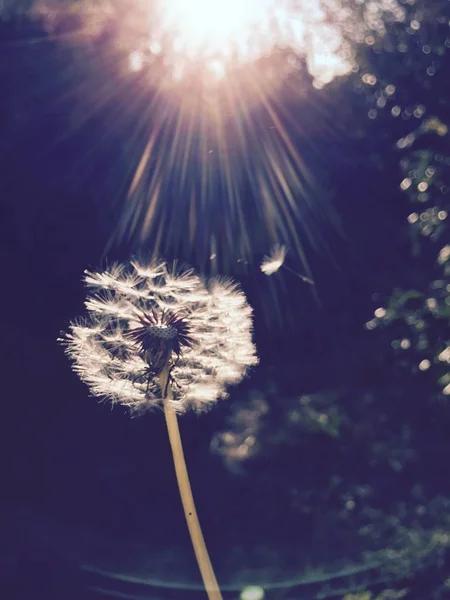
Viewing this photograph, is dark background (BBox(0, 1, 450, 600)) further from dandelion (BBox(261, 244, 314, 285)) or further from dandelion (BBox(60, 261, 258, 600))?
dandelion (BBox(60, 261, 258, 600))

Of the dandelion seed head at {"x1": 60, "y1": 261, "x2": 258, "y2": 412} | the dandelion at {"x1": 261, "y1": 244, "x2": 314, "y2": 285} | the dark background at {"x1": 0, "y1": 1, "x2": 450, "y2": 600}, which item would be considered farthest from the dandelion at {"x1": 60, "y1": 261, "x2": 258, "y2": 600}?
the dandelion at {"x1": 261, "y1": 244, "x2": 314, "y2": 285}

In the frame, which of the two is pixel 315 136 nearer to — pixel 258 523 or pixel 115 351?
pixel 258 523

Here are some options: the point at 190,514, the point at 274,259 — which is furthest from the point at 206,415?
the point at 190,514

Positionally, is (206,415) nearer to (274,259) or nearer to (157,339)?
(274,259)

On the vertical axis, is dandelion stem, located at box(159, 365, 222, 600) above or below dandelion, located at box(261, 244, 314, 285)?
below

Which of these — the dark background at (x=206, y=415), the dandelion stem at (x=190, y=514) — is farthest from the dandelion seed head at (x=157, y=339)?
the dark background at (x=206, y=415)

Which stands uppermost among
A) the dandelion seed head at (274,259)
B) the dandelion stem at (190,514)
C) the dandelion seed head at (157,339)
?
the dandelion seed head at (274,259)

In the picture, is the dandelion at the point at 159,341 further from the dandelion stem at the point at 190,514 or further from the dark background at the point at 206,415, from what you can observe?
the dark background at the point at 206,415
